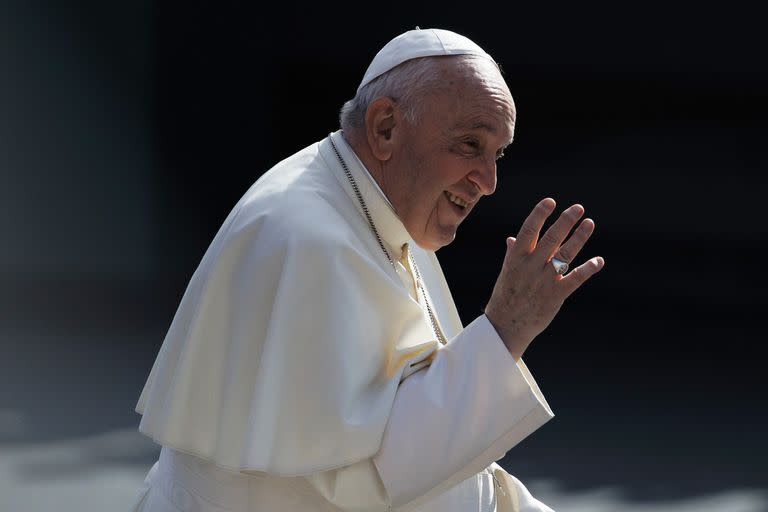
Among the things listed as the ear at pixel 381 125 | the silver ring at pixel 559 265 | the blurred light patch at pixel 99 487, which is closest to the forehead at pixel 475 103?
the ear at pixel 381 125

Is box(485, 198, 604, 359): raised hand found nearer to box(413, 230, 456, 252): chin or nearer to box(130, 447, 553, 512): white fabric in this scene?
box(413, 230, 456, 252): chin

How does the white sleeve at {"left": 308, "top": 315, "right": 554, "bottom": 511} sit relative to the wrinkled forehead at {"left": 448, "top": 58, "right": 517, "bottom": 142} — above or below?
below

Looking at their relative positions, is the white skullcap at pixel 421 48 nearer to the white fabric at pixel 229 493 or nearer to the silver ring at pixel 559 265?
the silver ring at pixel 559 265

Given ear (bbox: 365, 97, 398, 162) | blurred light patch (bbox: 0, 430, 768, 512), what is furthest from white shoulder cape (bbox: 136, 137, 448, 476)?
blurred light patch (bbox: 0, 430, 768, 512)

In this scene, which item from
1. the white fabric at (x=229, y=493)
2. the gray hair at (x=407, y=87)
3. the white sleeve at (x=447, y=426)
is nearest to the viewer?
the white sleeve at (x=447, y=426)

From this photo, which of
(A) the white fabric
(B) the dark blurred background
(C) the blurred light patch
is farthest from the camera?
(B) the dark blurred background

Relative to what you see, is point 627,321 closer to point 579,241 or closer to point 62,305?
point 62,305

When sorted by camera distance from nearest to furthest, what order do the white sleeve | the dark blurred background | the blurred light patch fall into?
the white sleeve < the blurred light patch < the dark blurred background

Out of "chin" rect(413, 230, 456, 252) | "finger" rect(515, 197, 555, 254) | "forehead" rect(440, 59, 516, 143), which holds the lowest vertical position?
"chin" rect(413, 230, 456, 252)

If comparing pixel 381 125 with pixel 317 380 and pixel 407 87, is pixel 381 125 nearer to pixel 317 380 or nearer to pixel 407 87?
pixel 407 87

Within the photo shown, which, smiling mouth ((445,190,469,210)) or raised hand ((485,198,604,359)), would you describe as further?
smiling mouth ((445,190,469,210))

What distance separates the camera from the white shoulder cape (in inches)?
76.0

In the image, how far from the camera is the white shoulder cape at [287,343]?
6.33 ft

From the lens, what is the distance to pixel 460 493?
2.28m
